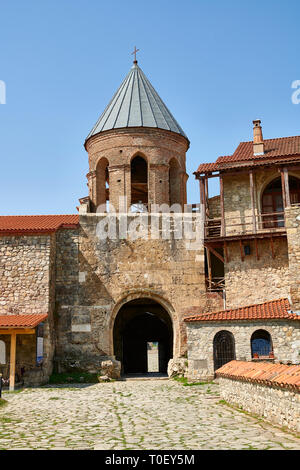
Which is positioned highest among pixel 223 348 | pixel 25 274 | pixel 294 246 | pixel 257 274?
pixel 294 246

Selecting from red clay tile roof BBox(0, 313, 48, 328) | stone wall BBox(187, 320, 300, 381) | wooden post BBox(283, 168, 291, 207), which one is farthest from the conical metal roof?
stone wall BBox(187, 320, 300, 381)

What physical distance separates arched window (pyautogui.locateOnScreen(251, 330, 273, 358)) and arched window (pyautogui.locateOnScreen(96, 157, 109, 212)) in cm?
875

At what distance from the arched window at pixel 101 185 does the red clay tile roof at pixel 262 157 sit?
4.30 metres

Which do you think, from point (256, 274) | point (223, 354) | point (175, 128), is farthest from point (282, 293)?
point (175, 128)

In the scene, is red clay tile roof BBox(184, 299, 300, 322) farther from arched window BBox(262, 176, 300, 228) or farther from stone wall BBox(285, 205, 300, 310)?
arched window BBox(262, 176, 300, 228)

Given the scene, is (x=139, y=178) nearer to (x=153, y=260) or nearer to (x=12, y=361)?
(x=153, y=260)

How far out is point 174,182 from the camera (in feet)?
70.9

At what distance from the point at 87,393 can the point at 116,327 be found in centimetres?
740

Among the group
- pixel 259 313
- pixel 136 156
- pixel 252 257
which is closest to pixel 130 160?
pixel 136 156

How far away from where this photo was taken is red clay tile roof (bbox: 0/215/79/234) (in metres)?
17.1

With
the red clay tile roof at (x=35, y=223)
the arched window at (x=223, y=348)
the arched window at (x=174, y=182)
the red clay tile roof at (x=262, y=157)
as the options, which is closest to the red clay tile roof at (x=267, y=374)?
the arched window at (x=223, y=348)

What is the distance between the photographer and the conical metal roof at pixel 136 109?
832 inches

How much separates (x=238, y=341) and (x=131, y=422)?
7.54 metres

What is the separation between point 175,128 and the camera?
21703 mm
